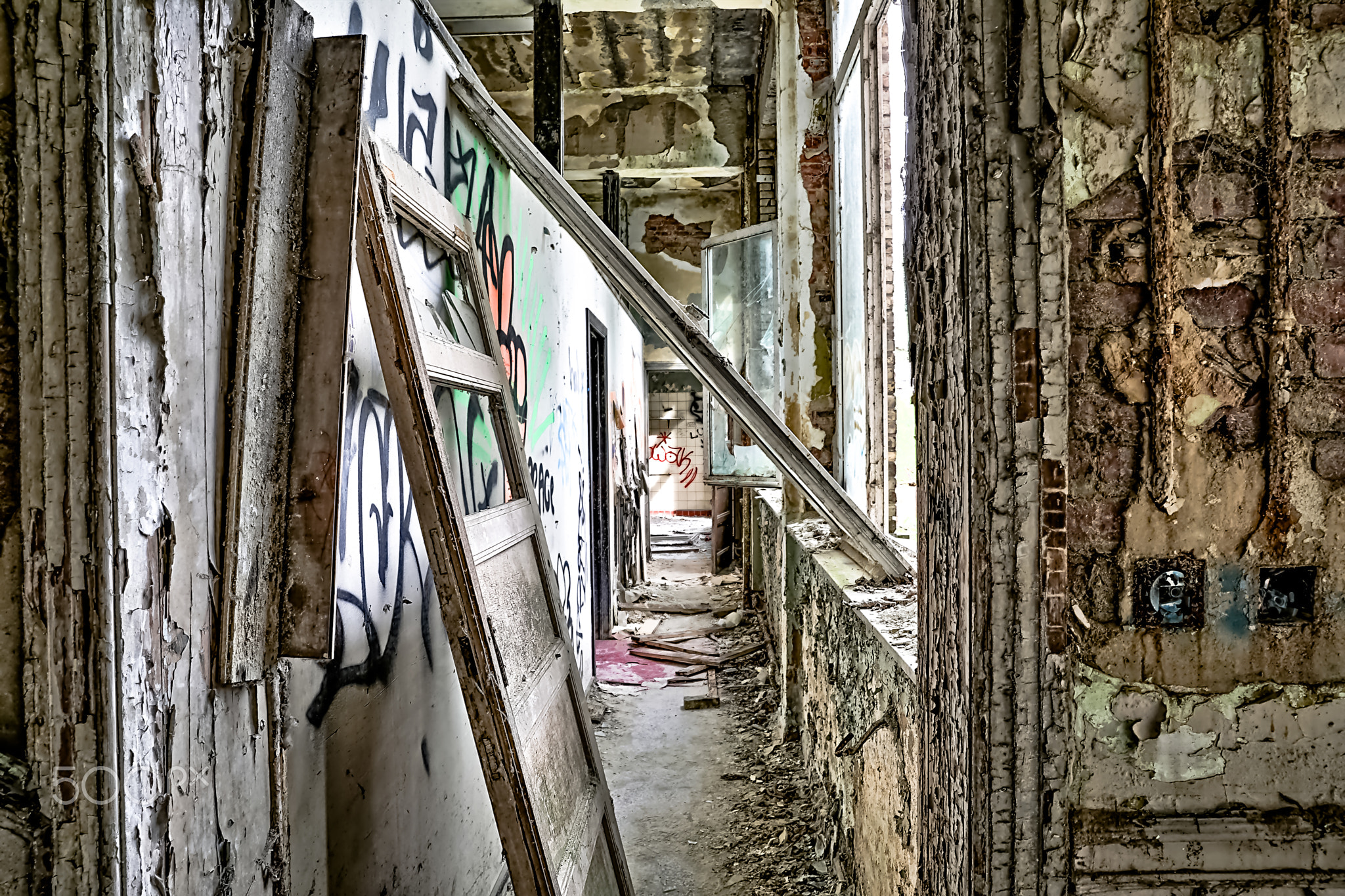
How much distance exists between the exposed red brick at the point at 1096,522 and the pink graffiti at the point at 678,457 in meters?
12.0

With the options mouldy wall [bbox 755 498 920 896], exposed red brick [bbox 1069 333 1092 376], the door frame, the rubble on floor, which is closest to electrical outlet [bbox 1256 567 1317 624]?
exposed red brick [bbox 1069 333 1092 376]

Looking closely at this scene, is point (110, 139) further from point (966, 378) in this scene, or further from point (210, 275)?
point (966, 378)

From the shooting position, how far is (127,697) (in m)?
0.98

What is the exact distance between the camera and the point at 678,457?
43.6 feet

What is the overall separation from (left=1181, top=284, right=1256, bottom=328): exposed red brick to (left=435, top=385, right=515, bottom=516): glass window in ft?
5.05

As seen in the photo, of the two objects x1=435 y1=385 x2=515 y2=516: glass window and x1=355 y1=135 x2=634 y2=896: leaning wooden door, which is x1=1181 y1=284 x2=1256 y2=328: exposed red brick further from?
x1=435 y1=385 x2=515 y2=516: glass window

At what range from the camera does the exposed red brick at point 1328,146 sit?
1146 millimetres

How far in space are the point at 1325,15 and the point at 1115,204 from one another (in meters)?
0.39

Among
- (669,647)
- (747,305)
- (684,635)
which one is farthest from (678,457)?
(747,305)

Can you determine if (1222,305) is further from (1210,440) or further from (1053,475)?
(1053,475)

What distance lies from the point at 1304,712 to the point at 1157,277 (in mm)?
711

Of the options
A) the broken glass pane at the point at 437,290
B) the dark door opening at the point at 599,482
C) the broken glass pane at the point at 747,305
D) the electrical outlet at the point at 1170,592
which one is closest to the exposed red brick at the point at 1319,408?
the electrical outlet at the point at 1170,592

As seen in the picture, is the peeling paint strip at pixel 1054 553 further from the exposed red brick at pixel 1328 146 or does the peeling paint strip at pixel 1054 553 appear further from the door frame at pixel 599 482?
the door frame at pixel 599 482

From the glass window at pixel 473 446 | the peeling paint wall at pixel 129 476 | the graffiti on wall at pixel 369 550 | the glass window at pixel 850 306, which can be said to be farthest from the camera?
the glass window at pixel 850 306
